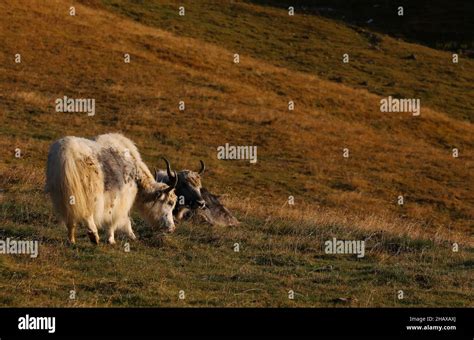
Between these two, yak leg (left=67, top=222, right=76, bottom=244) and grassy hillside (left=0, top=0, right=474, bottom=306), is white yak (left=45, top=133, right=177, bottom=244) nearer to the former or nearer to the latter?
yak leg (left=67, top=222, right=76, bottom=244)

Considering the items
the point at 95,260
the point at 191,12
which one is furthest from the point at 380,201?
the point at 191,12

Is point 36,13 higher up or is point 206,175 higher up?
point 36,13

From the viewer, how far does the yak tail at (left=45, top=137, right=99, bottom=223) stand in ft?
39.4

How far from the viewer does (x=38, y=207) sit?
48.8ft

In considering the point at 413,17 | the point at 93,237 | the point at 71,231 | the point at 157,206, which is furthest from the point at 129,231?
the point at 413,17

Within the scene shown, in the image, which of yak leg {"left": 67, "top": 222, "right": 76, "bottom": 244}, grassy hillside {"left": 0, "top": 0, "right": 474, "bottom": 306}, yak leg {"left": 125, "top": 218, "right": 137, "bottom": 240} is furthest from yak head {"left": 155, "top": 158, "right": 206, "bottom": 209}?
yak leg {"left": 67, "top": 222, "right": 76, "bottom": 244}

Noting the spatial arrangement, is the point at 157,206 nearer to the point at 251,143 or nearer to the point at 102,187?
the point at 102,187

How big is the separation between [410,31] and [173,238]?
6285 cm

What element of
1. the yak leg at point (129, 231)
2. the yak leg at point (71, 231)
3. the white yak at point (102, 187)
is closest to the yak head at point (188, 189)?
the white yak at point (102, 187)

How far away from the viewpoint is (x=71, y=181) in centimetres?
1200

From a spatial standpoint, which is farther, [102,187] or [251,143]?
[251,143]

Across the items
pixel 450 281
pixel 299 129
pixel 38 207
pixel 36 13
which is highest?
pixel 36 13

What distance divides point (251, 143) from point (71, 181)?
23.0m
